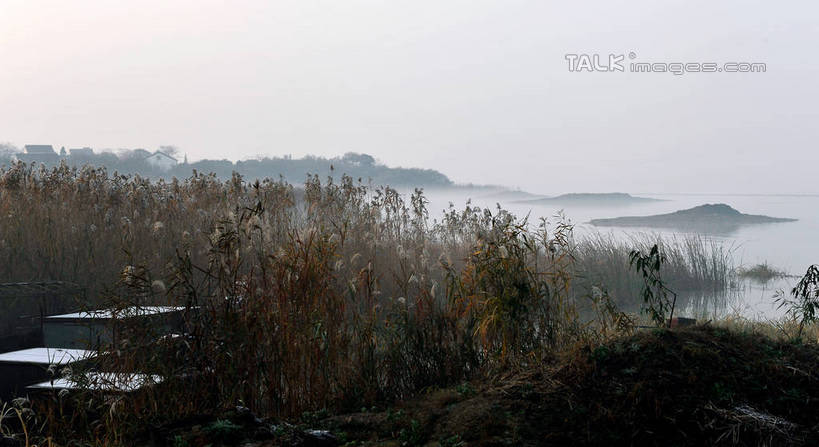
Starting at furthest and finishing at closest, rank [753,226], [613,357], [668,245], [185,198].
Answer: [753,226]
[668,245]
[185,198]
[613,357]

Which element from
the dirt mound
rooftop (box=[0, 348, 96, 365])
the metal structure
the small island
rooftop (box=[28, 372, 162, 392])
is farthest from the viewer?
the small island

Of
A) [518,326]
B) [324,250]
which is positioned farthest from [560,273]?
[324,250]

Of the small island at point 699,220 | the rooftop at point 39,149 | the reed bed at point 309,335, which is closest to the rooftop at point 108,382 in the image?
the reed bed at point 309,335

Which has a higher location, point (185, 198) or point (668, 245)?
point (185, 198)

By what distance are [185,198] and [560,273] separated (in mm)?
7102

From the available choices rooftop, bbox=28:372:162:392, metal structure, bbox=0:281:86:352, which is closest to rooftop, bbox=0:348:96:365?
rooftop, bbox=28:372:162:392

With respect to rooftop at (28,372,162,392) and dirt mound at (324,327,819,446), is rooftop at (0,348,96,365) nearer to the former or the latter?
rooftop at (28,372,162,392)

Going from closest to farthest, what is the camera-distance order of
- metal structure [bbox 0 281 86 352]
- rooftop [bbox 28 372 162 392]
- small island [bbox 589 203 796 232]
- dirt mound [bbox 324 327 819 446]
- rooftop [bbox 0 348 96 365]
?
dirt mound [bbox 324 327 819 446] < rooftop [bbox 28 372 162 392] < rooftop [bbox 0 348 96 365] < metal structure [bbox 0 281 86 352] < small island [bbox 589 203 796 232]

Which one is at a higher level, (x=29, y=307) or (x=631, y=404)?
(x=631, y=404)

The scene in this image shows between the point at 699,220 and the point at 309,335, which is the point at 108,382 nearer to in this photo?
the point at 309,335

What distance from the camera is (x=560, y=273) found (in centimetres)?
467

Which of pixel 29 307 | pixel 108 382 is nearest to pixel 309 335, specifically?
pixel 108 382

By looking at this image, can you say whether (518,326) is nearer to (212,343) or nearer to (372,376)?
(372,376)

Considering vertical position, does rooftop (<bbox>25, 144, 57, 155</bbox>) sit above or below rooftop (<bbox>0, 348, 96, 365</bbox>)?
above
